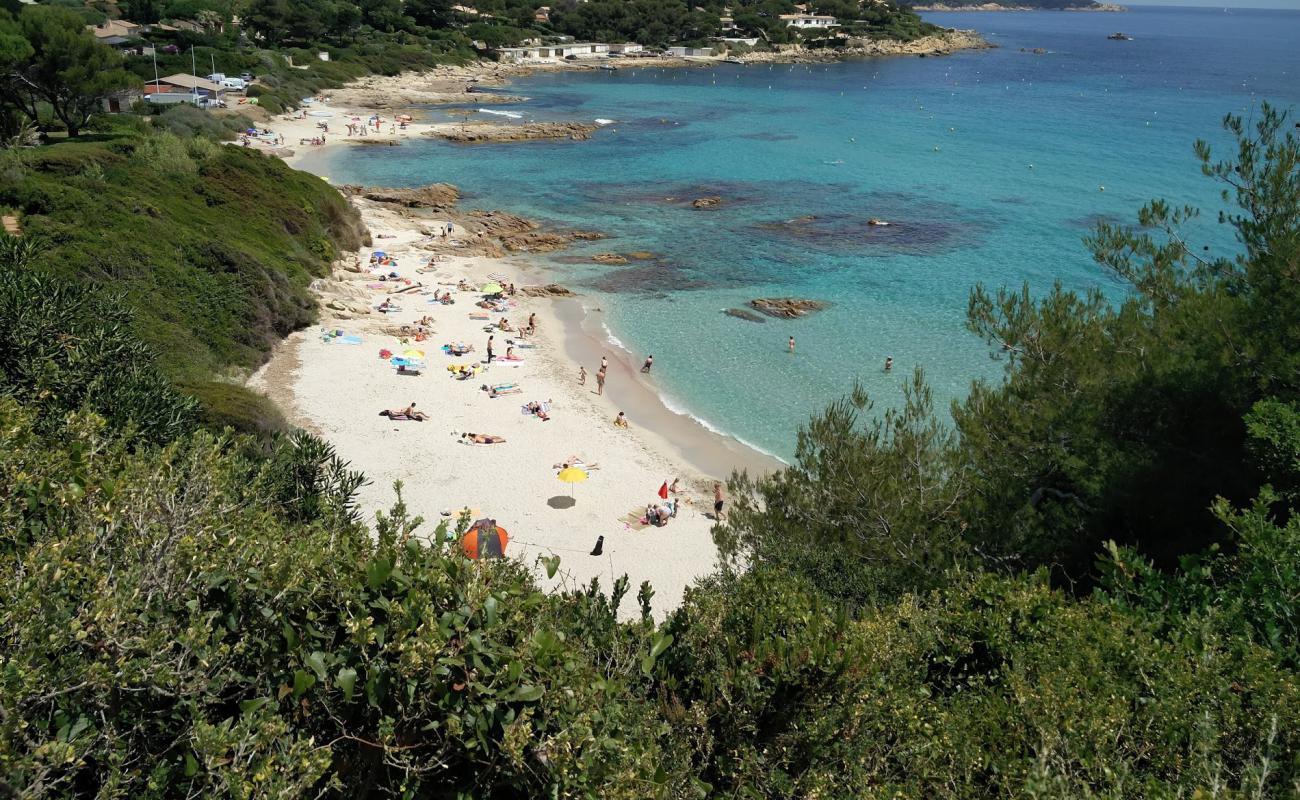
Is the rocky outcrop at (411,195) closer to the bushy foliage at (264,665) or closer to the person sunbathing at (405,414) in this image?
the person sunbathing at (405,414)

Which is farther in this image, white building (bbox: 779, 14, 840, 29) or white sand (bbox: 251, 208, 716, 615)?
white building (bbox: 779, 14, 840, 29)

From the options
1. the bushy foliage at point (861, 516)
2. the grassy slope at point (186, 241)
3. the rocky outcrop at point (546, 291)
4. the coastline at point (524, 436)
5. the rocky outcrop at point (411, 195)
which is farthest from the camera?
the rocky outcrop at point (411, 195)

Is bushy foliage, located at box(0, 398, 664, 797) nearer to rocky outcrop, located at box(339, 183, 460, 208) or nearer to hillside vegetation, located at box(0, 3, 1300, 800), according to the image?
hillside vegetation, located at box(0, 3, 1300, 800)

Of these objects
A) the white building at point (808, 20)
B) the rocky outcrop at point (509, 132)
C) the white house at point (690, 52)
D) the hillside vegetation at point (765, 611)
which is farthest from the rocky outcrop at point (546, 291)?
the white building at point (808, 20)

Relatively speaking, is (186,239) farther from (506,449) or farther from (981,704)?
(981,704)

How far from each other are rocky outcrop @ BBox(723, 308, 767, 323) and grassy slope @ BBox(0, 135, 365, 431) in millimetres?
14313

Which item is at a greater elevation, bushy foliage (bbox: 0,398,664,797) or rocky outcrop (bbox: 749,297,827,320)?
bushy foliage (bbox: 0,398,664,797)

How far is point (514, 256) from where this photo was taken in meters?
36.9

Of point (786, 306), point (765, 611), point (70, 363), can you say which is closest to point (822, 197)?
point (786, 306)

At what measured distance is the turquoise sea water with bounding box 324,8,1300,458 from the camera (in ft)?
89.8

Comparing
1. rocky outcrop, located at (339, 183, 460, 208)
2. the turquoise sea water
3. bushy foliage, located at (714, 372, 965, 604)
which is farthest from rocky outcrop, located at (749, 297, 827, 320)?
rocky outcrop, located at (339, 183, 460, 208)

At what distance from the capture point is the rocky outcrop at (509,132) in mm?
61188

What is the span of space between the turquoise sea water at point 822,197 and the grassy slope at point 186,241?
1081cm

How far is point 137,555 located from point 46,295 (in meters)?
7.11
